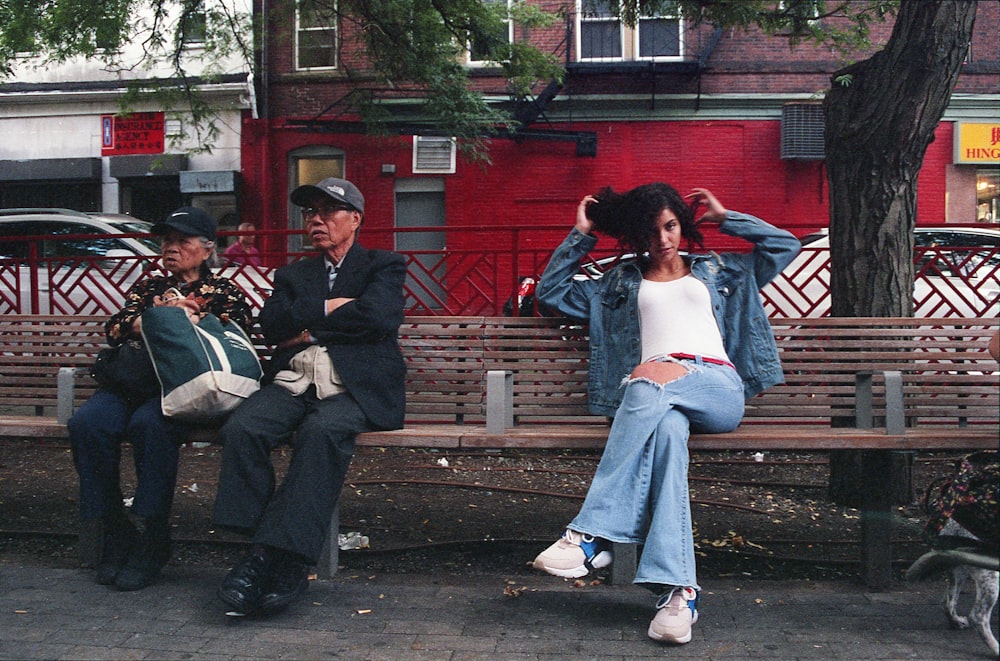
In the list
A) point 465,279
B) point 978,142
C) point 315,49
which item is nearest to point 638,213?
point 465,279

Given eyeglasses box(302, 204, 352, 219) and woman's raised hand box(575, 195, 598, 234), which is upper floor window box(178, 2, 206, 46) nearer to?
eyeglasses box(302, 204, 352, 219)

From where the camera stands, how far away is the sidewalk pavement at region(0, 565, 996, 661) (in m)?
3.75

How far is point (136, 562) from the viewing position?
14.6 ft

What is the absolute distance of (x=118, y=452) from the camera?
4504 mm

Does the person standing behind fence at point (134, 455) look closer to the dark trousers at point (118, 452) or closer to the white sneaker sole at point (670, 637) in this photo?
the dark trousers at point (118, 452)

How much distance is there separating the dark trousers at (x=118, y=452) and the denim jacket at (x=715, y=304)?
1.79 meters

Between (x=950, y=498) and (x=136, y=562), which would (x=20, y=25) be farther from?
(x=950, y=498)

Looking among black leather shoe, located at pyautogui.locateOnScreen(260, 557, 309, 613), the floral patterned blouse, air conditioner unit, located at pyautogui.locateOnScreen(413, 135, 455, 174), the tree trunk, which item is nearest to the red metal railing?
the tree trunk

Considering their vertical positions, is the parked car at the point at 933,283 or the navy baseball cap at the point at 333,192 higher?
the navy baseball cap at the point at 333,192

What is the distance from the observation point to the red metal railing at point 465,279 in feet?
24.5

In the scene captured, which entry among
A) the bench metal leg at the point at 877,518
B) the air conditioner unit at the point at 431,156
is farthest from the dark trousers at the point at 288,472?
the air conditioner unit at the point at 431,156

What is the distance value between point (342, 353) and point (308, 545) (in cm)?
89

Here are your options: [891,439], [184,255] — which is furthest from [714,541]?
[184,255]

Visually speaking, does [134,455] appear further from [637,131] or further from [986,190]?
[986,190]
